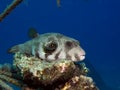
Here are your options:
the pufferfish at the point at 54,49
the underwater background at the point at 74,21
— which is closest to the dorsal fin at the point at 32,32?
the pufferfish at the point at 54,49

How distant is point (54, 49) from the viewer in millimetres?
3918

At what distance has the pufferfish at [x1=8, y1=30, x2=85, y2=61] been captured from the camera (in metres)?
3.92

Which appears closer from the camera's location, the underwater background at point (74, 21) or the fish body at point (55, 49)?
the fish body at point (55, 49)

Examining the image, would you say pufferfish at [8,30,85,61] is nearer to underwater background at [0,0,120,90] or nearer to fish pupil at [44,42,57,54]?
fish pupil at [44,42,57,54]

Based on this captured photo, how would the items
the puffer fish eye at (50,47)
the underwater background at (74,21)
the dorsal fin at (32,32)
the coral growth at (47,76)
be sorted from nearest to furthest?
the coral growth at (47,76)
the puffer fish eye at (50,47)
the dorsal fin at (32,32)
the underwater background at (74,21)

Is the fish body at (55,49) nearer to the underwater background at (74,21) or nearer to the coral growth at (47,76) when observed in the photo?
the coral growth at (47,76)

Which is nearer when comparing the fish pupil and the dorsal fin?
the fish pupil

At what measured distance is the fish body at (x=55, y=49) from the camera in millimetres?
3918

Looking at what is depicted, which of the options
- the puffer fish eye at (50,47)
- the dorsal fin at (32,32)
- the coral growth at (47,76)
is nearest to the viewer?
the coral growth at (47,76)

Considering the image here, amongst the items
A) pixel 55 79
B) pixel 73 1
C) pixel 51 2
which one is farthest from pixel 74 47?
pixel 51 2

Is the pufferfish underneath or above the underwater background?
underneath

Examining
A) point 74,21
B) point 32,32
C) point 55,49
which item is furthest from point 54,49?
point 74,21

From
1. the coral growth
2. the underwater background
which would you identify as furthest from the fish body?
the underwater background

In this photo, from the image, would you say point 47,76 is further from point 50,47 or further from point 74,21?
point 74,21
